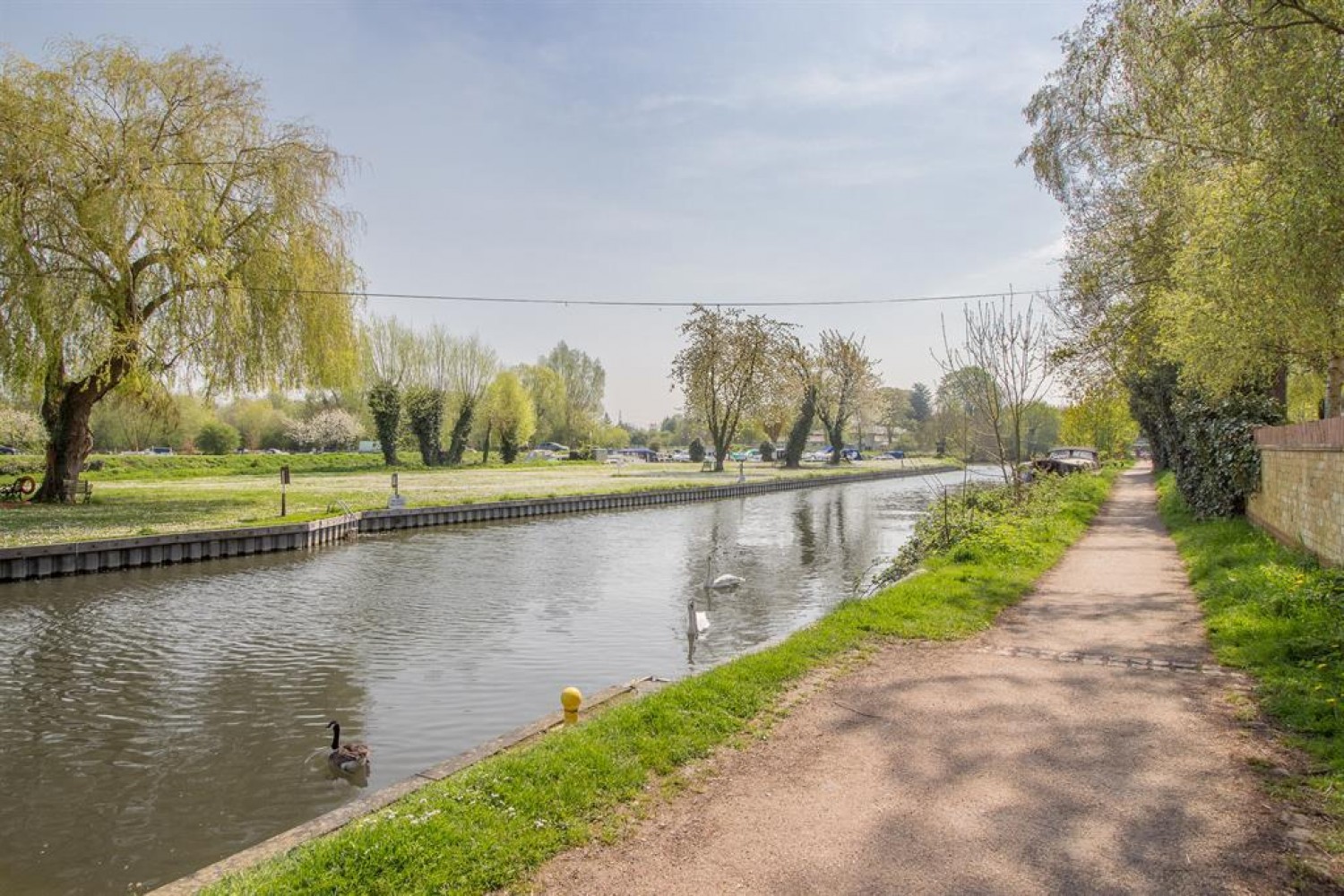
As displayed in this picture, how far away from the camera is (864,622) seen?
8.70 meters

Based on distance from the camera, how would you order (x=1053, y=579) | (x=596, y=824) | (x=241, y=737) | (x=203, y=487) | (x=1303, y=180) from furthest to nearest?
(x=203, y=487) → (x=1053, y=579) → (x=241, y=737) → (x=1303, y=180) → (x=596, y=824)

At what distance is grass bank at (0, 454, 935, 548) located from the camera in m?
18.9

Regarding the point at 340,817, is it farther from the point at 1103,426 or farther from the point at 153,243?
the point at 1103,426

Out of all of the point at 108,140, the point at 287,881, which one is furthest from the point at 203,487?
the point at 287,881

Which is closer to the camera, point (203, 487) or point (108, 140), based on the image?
point (108, 140)

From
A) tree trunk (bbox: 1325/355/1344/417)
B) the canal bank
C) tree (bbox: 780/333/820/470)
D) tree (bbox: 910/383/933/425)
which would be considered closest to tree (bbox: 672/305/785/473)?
tree (bbox: 780/333/820/470)

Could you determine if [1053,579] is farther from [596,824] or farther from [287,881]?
[287,881]

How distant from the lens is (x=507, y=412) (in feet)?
203

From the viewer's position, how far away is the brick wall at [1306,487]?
8.81 meters

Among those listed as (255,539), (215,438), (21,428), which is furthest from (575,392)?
(255,539)

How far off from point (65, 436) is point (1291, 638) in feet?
87.9

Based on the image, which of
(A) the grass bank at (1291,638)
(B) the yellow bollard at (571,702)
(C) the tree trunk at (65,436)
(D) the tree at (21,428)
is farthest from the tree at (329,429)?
(B) the yellow bollard at (571,702)

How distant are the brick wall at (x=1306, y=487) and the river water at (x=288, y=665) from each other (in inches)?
250

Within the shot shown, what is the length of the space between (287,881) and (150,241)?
73.9 ft
